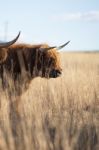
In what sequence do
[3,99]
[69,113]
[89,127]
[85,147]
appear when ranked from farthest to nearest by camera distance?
[3,99], [69,113], [89,127], [85,147]

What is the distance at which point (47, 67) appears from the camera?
35.1 feet

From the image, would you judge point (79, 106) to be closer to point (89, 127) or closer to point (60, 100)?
point (60, 100)

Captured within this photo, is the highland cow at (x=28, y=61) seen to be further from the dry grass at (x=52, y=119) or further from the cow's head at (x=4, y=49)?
the dry grass at (x=52, y=119)

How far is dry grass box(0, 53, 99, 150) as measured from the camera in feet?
19.3

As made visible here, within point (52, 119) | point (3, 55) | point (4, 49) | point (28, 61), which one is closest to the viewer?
point (52, 119)

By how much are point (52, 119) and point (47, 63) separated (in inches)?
112

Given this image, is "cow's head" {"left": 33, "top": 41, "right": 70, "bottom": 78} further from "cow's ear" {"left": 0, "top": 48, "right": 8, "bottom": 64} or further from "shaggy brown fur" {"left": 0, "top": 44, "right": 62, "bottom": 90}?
"cow's ear" {"left": 0, "top": 48, "right": 8, "bottom": 64}

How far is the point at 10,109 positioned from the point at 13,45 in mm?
2123

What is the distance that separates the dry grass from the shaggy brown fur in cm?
36

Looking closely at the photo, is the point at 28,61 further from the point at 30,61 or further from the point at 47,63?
the point at 47,63

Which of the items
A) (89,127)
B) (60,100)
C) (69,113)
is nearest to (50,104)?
(60,100)

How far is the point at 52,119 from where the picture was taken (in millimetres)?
8008

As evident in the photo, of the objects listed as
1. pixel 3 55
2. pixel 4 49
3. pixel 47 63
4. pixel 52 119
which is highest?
pixel 4 49

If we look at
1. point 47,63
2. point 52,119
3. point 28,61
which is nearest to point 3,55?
point 28,61
